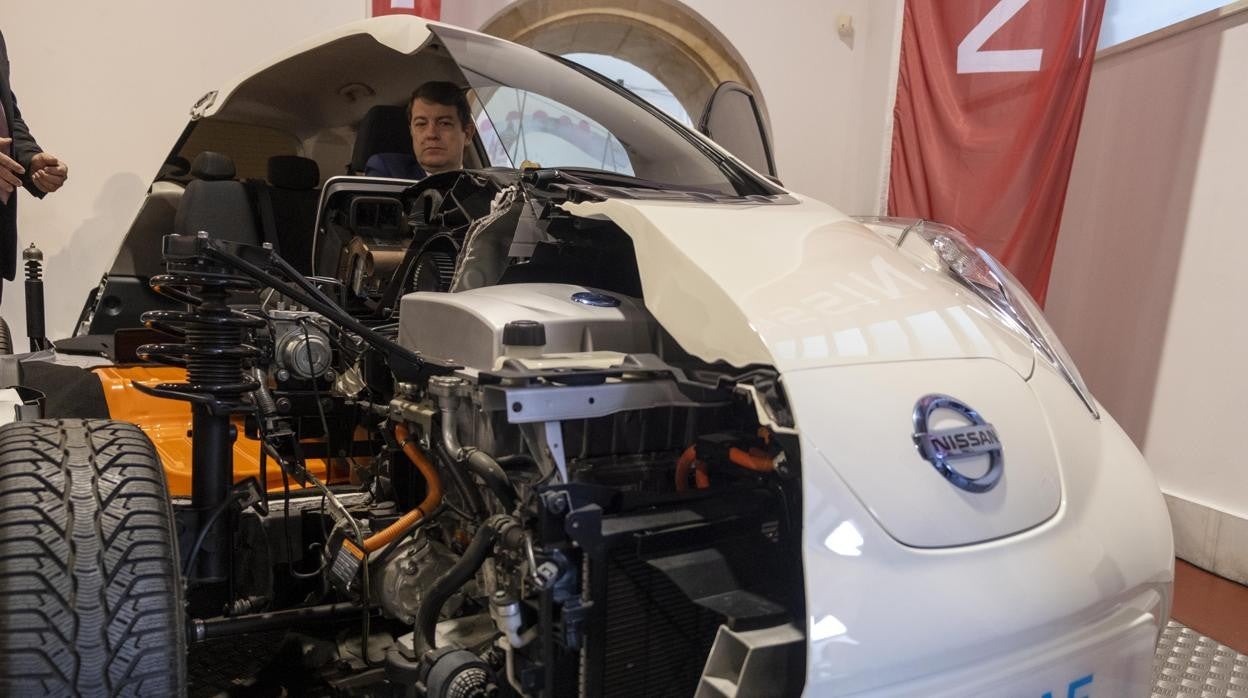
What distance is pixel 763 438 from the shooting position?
4.37 ft

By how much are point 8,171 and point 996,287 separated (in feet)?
10.7

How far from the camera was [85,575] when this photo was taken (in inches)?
50.7

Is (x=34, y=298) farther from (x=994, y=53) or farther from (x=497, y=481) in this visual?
(x=994, y=53)

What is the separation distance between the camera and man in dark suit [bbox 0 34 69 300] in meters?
2.97

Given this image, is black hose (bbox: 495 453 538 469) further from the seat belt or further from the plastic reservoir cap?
the seat belt

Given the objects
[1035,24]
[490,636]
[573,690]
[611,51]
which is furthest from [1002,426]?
[611,51]

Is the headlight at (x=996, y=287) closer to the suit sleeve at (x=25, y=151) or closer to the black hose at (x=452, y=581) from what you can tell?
the black hose at (x=452, y=581)

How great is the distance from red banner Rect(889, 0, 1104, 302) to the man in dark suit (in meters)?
3.89

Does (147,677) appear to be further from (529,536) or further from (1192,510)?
(1192,510)

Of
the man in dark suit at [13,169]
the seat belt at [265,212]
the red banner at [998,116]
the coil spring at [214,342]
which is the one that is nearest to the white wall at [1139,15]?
the red banner at [998,116]

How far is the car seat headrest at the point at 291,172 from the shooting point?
3174mm

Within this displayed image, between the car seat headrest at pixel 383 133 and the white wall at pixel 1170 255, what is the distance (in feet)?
10.5

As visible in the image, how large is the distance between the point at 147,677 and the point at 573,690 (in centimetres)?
65

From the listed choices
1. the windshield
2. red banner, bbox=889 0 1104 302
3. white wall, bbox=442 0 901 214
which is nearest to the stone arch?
white wall, bbox=442 0 901 214
